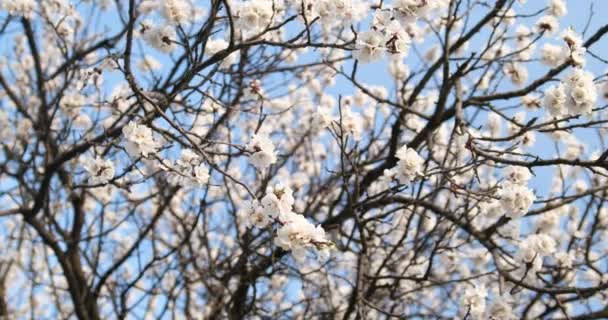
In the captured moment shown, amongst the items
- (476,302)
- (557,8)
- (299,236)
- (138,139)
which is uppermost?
(557,8)

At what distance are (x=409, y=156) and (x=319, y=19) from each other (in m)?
0.78

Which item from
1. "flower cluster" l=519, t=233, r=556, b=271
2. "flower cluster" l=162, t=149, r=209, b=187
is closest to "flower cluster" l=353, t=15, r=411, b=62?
"flower cluster" l=162, t=149, r=209, b=187

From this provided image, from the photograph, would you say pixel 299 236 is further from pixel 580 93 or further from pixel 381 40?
pixel 580 93

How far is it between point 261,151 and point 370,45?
2.05 feet

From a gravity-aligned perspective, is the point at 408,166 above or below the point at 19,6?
below

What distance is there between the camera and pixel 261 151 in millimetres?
2797

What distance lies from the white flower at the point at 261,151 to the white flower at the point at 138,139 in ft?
1.54

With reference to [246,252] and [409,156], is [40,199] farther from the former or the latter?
[409,156]

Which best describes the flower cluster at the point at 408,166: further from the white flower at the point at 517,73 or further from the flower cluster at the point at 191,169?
the white flower at the point at 517,73

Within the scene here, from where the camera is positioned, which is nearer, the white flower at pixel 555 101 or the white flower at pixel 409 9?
the white flower at pixel 409 9

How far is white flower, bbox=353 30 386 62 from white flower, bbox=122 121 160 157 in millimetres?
959

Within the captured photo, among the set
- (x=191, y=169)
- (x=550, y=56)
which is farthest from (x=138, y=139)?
(x=550, y=56)

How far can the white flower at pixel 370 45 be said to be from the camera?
9.43 ft

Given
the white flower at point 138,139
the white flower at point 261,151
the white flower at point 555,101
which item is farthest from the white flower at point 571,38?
the white flower at point 138,139
